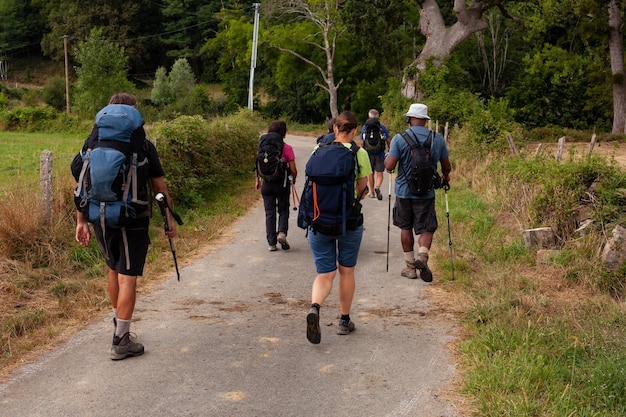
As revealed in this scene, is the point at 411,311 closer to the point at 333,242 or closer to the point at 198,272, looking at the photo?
the point at 333,242

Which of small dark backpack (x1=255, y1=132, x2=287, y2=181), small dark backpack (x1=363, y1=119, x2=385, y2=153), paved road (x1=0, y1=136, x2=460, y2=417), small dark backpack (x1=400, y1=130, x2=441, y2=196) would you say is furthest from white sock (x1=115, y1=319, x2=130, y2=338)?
small dark backpack (x1=363, y1=119, x2=385, y2=153)

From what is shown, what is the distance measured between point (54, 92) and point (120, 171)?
2628 inches

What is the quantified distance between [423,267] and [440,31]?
86.2 feet

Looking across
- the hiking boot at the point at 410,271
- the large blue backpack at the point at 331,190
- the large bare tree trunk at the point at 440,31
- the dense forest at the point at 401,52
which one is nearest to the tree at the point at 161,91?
the dense forest at the point at 401,52

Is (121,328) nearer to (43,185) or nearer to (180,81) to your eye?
(43,185)

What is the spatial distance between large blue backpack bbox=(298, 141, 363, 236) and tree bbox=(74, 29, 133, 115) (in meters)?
52.5

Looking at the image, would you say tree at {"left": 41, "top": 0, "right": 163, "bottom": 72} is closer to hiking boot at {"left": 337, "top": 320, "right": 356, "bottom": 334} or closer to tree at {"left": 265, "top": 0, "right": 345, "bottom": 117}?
tree at {"left": 265, "top": 0, "right": 345, "bottom": 117}

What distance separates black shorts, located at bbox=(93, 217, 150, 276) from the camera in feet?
16.4

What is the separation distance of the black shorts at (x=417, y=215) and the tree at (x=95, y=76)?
51.0m

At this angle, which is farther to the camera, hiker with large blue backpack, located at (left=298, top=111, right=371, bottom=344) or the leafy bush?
the leafy bush

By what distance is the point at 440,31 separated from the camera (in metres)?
31.5

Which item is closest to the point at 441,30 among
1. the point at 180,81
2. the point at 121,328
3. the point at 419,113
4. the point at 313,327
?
the point at 419,113

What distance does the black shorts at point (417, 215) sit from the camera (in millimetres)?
7305

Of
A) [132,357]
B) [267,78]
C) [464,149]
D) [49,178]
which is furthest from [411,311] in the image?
[267,78]
